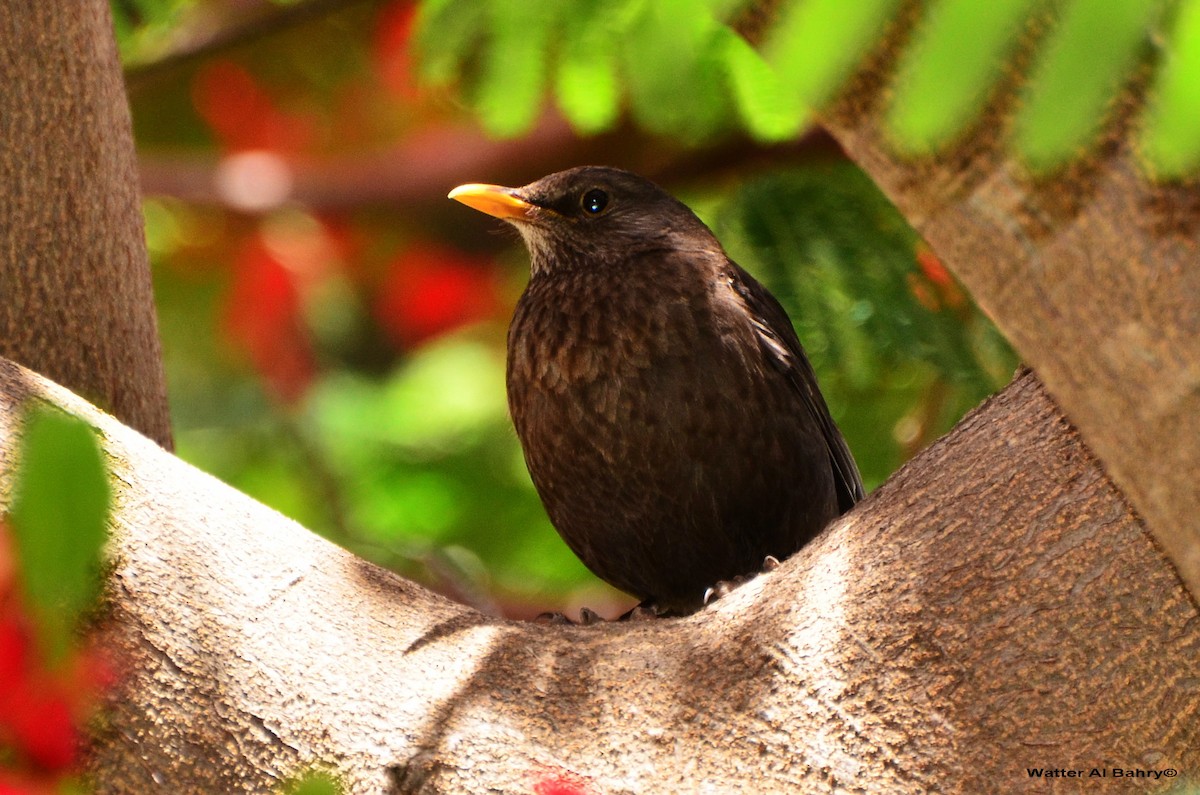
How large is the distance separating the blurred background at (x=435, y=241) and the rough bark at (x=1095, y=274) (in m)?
2.20

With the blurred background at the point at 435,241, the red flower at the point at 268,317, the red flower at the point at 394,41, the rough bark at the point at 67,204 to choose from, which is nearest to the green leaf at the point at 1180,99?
the blurred background at the point at 435,241

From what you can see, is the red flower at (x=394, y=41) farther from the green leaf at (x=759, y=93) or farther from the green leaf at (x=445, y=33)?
the green leaf at (x=759, y=93)

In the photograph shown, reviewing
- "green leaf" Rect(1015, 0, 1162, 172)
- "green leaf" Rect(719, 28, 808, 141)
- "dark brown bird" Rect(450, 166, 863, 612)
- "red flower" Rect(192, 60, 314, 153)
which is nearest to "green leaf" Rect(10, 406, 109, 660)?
"green leaf" Rect(1015, 0, 1162, 172)

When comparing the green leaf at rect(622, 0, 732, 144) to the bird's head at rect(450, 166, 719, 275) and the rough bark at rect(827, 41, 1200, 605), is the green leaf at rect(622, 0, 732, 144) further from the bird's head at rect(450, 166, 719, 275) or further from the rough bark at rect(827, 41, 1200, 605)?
the rough bark at rect(827, 41, 1200, 605)

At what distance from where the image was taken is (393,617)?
2.70m

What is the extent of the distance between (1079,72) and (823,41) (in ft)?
0.93

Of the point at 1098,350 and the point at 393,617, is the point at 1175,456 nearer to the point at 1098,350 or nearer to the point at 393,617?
the point at 1098,350

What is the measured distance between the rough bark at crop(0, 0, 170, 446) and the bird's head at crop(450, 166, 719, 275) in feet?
4.22

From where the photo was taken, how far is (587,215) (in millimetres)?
4547

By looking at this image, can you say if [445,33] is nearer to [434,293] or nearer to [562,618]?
[562,618]

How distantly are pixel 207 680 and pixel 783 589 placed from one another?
1.09 metres

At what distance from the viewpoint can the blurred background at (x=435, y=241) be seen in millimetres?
4121

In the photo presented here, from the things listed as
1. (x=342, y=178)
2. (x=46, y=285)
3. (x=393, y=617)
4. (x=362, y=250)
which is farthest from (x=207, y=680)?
(x=362, y=250)

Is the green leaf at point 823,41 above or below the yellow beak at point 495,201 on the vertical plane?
above
